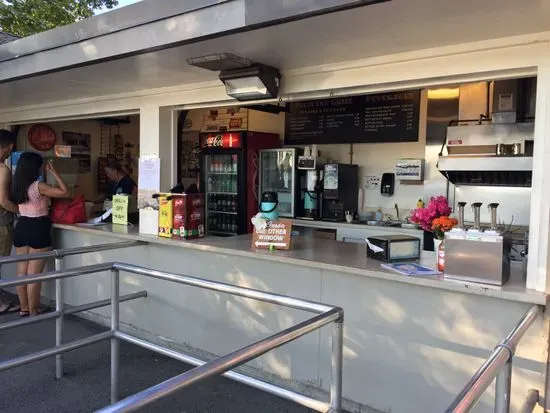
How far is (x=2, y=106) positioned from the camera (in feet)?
19.3

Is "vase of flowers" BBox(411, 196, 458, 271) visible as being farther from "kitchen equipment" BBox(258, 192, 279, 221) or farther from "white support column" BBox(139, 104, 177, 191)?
"white support column" BBox(139, 104, 177, 191)

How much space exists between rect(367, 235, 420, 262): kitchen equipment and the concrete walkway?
1131 mm

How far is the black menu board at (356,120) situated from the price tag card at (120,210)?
2.87m

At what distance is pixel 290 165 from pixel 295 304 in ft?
15.3

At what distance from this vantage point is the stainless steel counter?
2.42 metres

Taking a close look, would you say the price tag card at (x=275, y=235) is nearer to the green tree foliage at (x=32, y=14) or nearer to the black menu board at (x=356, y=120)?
the black menu board at (x=356, y=120)

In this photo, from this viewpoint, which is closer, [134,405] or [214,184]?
[134,405]

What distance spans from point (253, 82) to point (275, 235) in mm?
1110

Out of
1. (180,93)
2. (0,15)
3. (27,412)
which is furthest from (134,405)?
(0,15)

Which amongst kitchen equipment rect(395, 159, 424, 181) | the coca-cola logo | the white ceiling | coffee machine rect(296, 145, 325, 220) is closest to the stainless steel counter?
Result: the white ceiling

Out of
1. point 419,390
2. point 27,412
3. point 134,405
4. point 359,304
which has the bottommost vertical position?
point 27,412

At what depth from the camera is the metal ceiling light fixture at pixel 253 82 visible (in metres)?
3.22

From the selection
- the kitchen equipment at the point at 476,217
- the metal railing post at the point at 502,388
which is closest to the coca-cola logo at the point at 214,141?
the kitchen equipment at the point at 476,217

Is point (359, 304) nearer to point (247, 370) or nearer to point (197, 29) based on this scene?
point (247, 370)
